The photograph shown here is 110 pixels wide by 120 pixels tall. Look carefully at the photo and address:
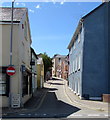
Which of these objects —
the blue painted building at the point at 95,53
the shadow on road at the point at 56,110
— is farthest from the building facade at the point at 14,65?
the blue painted building at the point at 95,53

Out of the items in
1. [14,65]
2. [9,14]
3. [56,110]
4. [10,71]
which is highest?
[9,14]

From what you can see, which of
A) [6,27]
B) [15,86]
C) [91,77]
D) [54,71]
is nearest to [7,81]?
[15,86]

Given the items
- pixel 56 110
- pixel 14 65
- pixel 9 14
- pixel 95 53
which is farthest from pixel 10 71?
pixel 95 53

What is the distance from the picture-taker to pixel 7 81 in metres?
16.0

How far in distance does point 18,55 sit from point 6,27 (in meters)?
2.10

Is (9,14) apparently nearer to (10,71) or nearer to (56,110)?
(10,71)

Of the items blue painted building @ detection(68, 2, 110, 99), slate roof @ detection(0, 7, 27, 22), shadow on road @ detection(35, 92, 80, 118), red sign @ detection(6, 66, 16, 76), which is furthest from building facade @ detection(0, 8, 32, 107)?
blue painted building @ detection(68, 2, 110, 99)

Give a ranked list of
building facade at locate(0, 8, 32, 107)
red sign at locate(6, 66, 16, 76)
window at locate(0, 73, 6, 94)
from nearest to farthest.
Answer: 1. red sign at locate(6, 66, 16, 76)
2. building facade at locate(0, 8, 32, 107)
3. window at locate(0, 73, 6, 94)

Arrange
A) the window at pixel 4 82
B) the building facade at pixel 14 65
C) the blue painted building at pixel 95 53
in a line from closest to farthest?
1. the building facade at pixel 14 65
2. the window at pixel 4 82
3. the blue painted building at pixel 95 53

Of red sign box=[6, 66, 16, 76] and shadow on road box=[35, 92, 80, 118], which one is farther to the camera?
red sign box=[6, 66, 16, 76]

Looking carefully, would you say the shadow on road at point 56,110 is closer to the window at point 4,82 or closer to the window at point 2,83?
the window at point 4,82

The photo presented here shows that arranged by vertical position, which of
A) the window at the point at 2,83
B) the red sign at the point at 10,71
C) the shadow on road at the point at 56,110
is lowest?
the shadow on road at the point at 56,110

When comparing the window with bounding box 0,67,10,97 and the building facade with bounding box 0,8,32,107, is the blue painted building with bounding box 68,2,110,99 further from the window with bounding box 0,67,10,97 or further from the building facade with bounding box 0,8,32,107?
the window with bounding box 0,67,10,97

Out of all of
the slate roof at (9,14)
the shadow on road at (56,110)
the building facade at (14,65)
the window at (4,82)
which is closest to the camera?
the shadow on road at (56,110)
